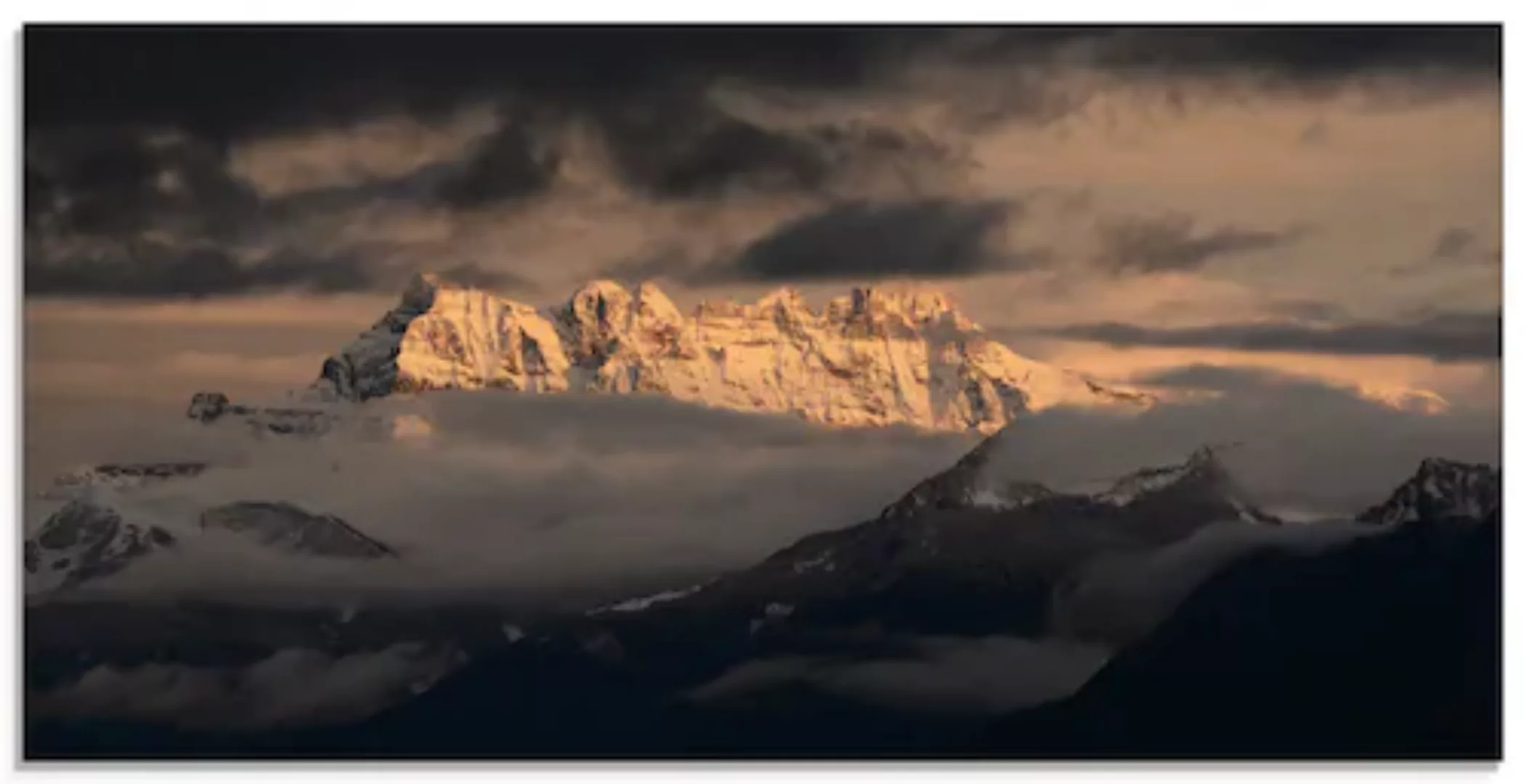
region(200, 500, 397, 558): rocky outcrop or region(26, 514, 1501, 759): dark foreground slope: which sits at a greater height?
region(200, 500, 397, 558): rocky outcrop

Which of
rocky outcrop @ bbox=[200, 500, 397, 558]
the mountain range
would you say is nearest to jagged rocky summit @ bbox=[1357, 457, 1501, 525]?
the mountain range

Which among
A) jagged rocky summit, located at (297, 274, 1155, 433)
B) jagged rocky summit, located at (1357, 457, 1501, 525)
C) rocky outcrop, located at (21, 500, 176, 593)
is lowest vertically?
rocky outcrop, located at (21, 500, 176, 593)

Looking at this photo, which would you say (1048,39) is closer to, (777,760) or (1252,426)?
(1252,426)

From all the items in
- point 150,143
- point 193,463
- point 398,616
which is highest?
point 150,143

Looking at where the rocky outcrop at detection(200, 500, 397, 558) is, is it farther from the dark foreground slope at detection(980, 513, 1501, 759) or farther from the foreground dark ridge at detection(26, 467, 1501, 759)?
the dark foreground slope at detection(980, 513, 1501, 759)

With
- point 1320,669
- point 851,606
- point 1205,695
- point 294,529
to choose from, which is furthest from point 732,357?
point 1320,669

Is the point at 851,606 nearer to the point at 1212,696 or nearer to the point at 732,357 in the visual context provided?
the point at 732,357
